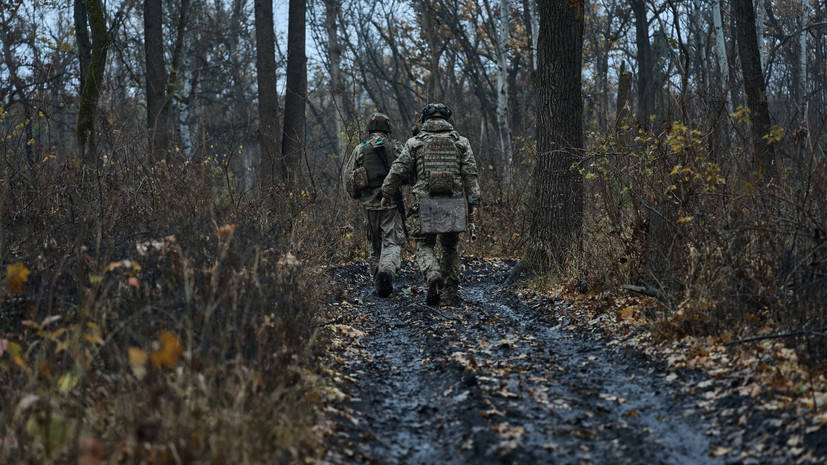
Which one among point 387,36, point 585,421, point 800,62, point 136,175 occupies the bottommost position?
point 585,421

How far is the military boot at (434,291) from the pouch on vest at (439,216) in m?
0.57

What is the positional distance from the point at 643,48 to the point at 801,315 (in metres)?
20.2

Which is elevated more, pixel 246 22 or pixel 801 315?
pixel 246 22

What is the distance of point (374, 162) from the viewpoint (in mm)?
9781

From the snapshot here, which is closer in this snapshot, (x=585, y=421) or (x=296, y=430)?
(x=296, y=430)

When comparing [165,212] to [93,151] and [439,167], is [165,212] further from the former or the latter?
[93,151]

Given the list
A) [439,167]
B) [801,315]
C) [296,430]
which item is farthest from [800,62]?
[296,430]

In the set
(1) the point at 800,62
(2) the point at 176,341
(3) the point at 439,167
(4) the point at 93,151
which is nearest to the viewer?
(2) the point at 176,341

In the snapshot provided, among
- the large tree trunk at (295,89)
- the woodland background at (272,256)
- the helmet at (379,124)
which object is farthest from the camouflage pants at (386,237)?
the large tree trunk at (295,89)

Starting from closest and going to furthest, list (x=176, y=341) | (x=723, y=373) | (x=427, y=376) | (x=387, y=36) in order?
(x=176, y=341) < (x=723, y=373) < (x=427, y=376) < (x=387, y=36)

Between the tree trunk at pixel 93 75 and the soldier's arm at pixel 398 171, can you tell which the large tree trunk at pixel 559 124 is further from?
the tree trunk at pixel 93 75

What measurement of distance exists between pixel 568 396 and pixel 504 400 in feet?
1.57

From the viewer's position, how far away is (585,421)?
4.52 meters

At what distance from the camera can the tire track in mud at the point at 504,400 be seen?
4086 mm
